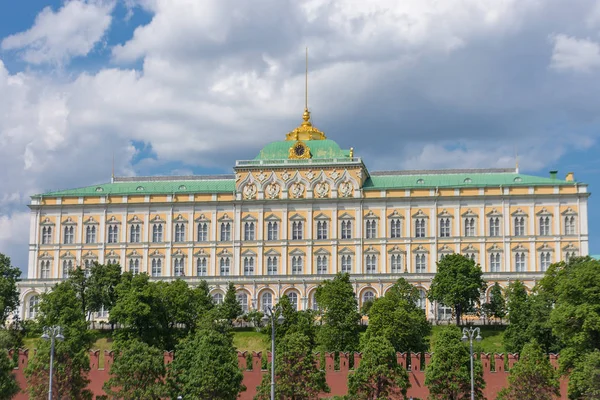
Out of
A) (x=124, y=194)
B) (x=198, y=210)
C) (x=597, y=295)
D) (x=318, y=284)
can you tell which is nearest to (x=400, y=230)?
(x=318, y=284)

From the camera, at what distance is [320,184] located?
13412cm

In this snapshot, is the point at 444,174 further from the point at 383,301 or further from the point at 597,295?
the point at 597,295

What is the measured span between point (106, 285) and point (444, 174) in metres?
52.0

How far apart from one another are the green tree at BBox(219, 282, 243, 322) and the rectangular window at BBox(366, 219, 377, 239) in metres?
21.7

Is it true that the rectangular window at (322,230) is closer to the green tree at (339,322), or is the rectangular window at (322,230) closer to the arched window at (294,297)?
the arched window at (294,297)

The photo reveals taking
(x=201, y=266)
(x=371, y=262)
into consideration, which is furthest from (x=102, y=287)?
(x=371, y=262)

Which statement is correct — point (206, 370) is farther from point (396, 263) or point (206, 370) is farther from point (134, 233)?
point (134, 233)

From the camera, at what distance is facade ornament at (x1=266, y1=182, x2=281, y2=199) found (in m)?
134

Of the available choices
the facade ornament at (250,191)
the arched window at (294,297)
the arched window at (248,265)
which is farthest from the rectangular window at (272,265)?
the facade ornament at (250,191)

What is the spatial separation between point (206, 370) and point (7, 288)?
37.0 metres

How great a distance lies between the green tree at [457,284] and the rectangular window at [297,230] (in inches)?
1030

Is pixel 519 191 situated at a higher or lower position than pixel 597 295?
higher

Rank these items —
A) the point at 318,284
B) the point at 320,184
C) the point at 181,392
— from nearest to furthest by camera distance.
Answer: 1. the point at 181,392
2. the point at 318,284
3. the point at 320,184

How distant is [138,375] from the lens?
79.0m
